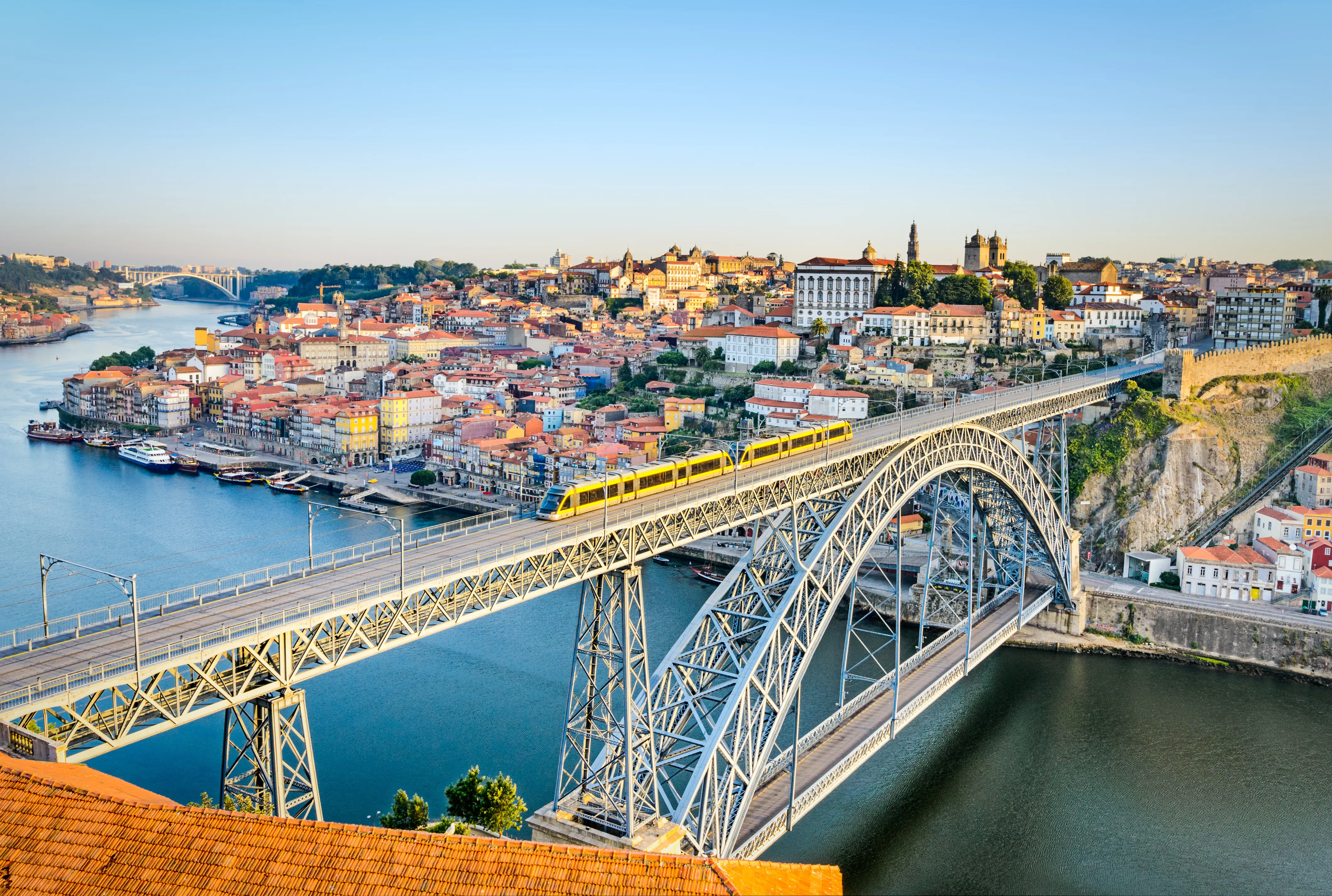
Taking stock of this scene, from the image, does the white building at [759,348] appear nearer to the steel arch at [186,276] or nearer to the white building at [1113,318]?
the white building at [1113,318]

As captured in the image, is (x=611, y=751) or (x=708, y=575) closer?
(x=611, y=751)

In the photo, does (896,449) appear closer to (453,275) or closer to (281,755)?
(281,755)

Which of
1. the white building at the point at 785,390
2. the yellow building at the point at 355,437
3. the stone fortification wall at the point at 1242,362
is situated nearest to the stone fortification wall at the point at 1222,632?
the stone fortification wall at the point at 1242,362

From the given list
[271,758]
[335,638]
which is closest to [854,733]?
[335,638]

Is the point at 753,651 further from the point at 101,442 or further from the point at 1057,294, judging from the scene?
the point at 101,442

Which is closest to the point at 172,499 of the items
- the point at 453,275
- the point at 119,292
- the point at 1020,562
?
the point at 1020,562
